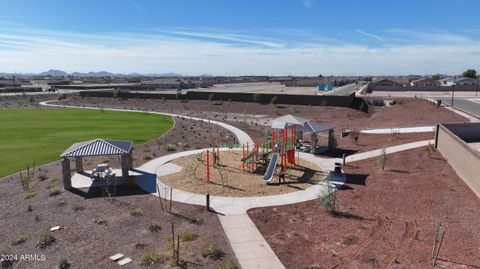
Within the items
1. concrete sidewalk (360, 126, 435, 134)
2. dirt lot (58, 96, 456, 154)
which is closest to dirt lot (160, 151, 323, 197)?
dirt lot (58, 96, 456, 154)

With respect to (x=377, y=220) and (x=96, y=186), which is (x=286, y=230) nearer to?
(x=377, y=220)

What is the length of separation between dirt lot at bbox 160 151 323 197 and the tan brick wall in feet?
24.8

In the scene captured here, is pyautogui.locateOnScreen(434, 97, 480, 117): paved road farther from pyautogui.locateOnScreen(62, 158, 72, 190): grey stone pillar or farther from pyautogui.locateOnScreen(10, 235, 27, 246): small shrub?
pyautogui.locateOnScreen(10, 235, 27, 246): small shrub

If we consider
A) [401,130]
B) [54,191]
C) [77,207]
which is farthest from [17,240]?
[401,130]

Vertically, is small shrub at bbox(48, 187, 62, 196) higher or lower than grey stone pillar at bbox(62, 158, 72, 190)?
lower

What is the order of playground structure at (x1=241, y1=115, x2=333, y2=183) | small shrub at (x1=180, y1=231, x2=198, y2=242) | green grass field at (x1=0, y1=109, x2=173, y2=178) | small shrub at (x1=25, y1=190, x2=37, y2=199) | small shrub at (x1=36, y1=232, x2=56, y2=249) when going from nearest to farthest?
small shrub at (x1=36, y1=232, x2=56, y2=249) → small shrub at (x1=180, y1=231, x2=198, y2=242) → small shrub at (x1=25, y1=190, x2=37, y2=199) → playground structure at (x1=241, y1=115, x2=333, y2=183) → green grass field at (x1=0, y1=109, x2=173, y2=178)

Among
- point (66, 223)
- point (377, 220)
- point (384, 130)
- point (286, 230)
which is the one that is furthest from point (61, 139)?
point (384, 130)

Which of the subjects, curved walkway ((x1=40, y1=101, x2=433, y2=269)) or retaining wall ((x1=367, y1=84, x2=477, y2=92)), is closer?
curved walkway ((x1=40, y1=101, x2=433, y2=269))

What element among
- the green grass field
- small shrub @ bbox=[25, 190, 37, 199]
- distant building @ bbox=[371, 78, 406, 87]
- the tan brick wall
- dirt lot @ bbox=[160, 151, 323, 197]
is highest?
distant building @ bbox=[371, 78, 406, 87]

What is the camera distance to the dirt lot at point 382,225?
11.8 m

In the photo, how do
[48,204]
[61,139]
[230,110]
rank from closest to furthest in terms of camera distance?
1. [48,204]
2. [61,139]
3. [230,110]

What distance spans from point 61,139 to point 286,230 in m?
27.4

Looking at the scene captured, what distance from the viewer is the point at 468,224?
13961 mm

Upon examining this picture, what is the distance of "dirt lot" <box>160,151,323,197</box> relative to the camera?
18.9 m
